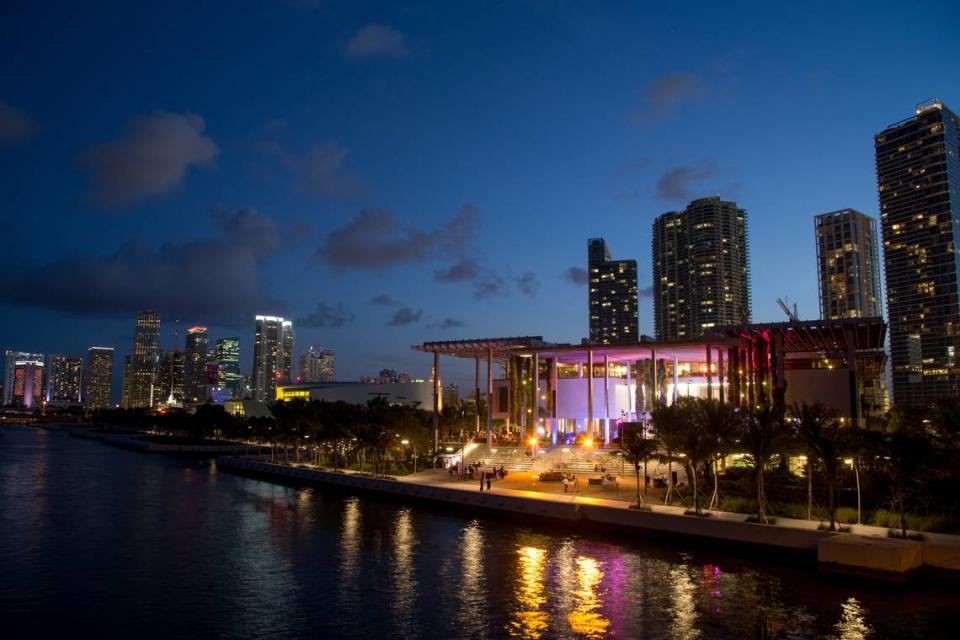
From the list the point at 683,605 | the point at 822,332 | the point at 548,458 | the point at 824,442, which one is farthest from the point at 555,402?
the point at 683,605

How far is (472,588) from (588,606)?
5686 mm

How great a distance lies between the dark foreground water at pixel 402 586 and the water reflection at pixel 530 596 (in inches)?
4.5

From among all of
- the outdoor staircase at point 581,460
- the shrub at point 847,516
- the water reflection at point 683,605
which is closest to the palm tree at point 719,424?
the shrub at point 847,516

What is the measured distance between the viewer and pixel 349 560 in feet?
125

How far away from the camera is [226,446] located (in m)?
151

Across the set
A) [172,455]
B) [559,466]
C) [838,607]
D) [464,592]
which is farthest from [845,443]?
[172,455]

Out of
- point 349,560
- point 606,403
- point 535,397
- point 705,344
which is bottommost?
point 349,560

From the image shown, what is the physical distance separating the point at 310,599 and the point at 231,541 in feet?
53.5

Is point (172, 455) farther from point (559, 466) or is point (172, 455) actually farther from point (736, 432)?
point (736, 432)

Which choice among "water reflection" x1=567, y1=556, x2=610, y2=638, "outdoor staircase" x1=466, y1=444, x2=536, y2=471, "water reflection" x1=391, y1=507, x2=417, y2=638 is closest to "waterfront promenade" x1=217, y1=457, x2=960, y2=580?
"outdoor staircase" x1=466, y1=444, x2=536, y2=471

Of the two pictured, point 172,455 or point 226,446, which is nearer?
point 172,455

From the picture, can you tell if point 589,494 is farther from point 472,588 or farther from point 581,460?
point 472,588

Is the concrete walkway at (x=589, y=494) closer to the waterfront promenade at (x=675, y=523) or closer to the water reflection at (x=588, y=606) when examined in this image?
the waterfront promenade at (x=675, y=523)

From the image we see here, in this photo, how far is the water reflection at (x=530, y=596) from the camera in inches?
1033
